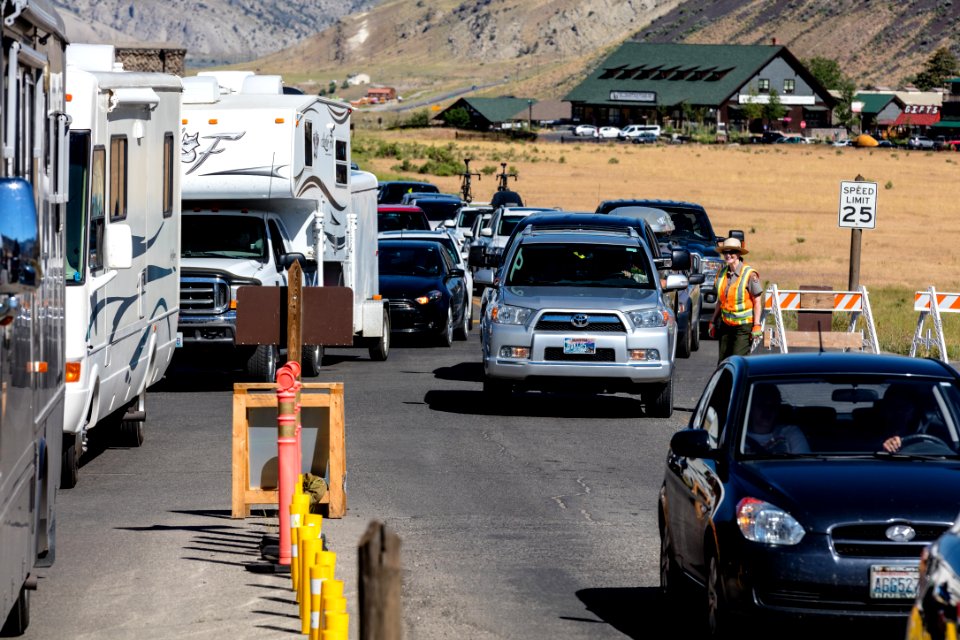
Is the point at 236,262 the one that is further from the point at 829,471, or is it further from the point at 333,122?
the point at 829,471

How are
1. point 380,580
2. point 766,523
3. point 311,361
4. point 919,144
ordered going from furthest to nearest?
point 919,144 < point 311,361 < point 766,523 < point 380,580

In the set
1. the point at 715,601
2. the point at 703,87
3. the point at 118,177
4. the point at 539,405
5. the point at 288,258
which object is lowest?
the point at 539,405

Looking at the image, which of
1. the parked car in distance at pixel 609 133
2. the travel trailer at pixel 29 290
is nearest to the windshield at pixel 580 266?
the travel trailer at pixel 29 290

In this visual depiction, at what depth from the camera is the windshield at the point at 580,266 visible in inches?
739

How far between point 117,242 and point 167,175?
2818 millimetres

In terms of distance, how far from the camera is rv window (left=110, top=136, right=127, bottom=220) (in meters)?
13.8

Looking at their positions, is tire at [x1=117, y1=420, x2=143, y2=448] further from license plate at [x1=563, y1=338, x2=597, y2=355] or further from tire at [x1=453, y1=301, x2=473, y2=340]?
tire at [x1=453, y1=301, x2=473, y2=340]

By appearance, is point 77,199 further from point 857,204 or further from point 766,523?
point 857,204

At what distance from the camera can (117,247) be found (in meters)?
13.4

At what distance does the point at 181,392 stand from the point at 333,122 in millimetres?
4714

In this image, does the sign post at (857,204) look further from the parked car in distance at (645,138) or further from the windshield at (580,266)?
the parked car in distance at (645,138)

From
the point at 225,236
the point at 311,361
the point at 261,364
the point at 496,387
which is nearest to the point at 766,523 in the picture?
the point at 496,387

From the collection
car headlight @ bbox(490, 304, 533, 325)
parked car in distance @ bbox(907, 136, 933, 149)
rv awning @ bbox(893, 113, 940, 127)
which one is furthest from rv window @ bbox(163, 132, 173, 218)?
rv awning @ bbox(893, 113, 940, 127)

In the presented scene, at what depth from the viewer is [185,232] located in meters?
20.8
